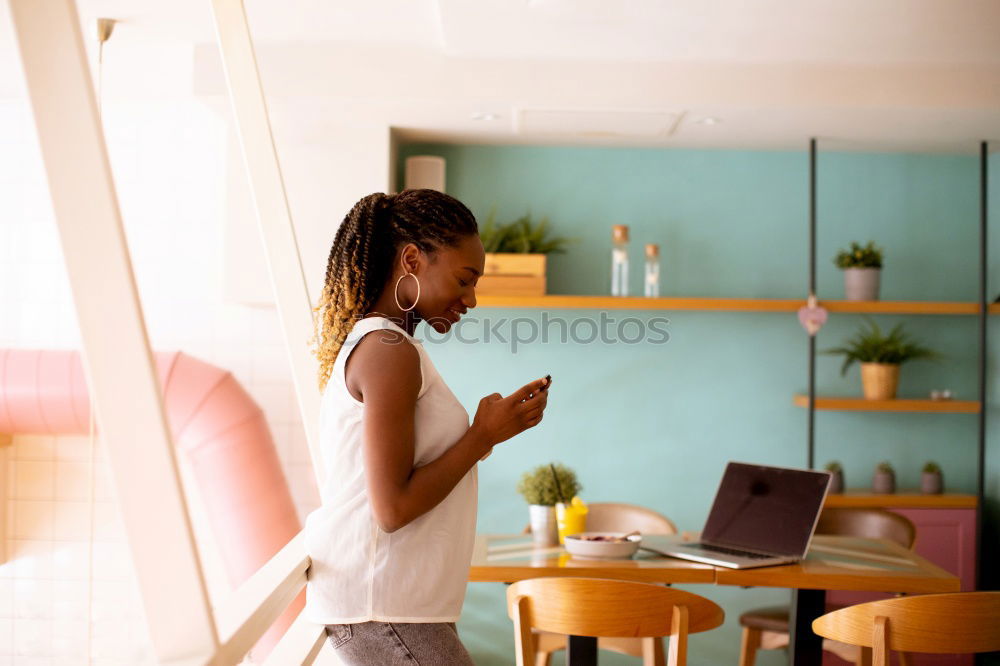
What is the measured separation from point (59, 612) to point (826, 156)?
12.1 feet

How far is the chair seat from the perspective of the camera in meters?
2.99

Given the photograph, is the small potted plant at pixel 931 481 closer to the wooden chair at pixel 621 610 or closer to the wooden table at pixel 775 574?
the wooden table at pixel 775 574

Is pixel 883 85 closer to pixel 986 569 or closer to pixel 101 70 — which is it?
pixel 986 569

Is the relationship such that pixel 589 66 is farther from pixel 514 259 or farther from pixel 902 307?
pixel 902 307

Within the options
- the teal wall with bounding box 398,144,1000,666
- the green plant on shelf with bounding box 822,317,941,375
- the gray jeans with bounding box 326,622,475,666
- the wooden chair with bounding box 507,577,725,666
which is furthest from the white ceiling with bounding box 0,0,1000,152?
the gray jeans with bounding box 326,622,475,666

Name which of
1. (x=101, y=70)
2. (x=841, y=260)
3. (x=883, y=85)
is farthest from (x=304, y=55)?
(x=841, y=260)

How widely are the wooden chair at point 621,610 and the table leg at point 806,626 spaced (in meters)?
0.46

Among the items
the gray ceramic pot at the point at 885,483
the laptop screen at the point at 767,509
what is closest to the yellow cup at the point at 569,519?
the laptop screen at the point at 767,509

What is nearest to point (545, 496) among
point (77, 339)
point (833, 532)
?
point (833, 532)

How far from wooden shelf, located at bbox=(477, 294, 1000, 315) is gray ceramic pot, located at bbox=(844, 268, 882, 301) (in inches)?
2.5

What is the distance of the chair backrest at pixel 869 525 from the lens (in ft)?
10.5

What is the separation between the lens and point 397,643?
4.22 feet

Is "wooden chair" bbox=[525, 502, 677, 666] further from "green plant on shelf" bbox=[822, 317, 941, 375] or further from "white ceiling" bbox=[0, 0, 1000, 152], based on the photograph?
"white ceiling" bbox=[0, 0, 1000, 152]

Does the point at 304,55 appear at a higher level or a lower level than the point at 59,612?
higher
